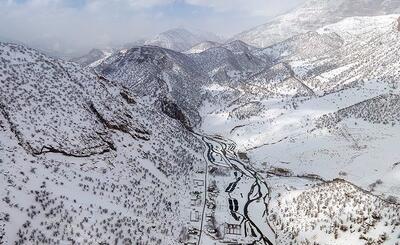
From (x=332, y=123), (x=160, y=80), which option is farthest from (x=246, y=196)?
(x=160, y=80)

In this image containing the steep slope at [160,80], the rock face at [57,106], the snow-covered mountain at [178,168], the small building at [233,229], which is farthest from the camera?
the steep slope at [160,80]

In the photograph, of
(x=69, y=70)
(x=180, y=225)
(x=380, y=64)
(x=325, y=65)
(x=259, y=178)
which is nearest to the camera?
(x=180, y=225)

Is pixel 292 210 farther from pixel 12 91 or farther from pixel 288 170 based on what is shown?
pixel 12 91

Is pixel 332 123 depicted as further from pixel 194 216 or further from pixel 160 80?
pixel 160 80

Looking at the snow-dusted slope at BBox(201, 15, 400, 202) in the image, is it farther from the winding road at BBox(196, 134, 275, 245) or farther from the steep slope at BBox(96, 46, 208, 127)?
the steep slope at BBox(96, 46, 208, 127)

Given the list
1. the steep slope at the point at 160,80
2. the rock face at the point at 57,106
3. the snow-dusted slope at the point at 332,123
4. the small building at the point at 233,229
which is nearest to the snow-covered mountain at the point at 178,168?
the small building at the point at 233,229

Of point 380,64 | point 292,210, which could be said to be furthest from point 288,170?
point 380,64

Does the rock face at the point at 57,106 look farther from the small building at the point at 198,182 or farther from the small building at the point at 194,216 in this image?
the small building at the point at 194,216
